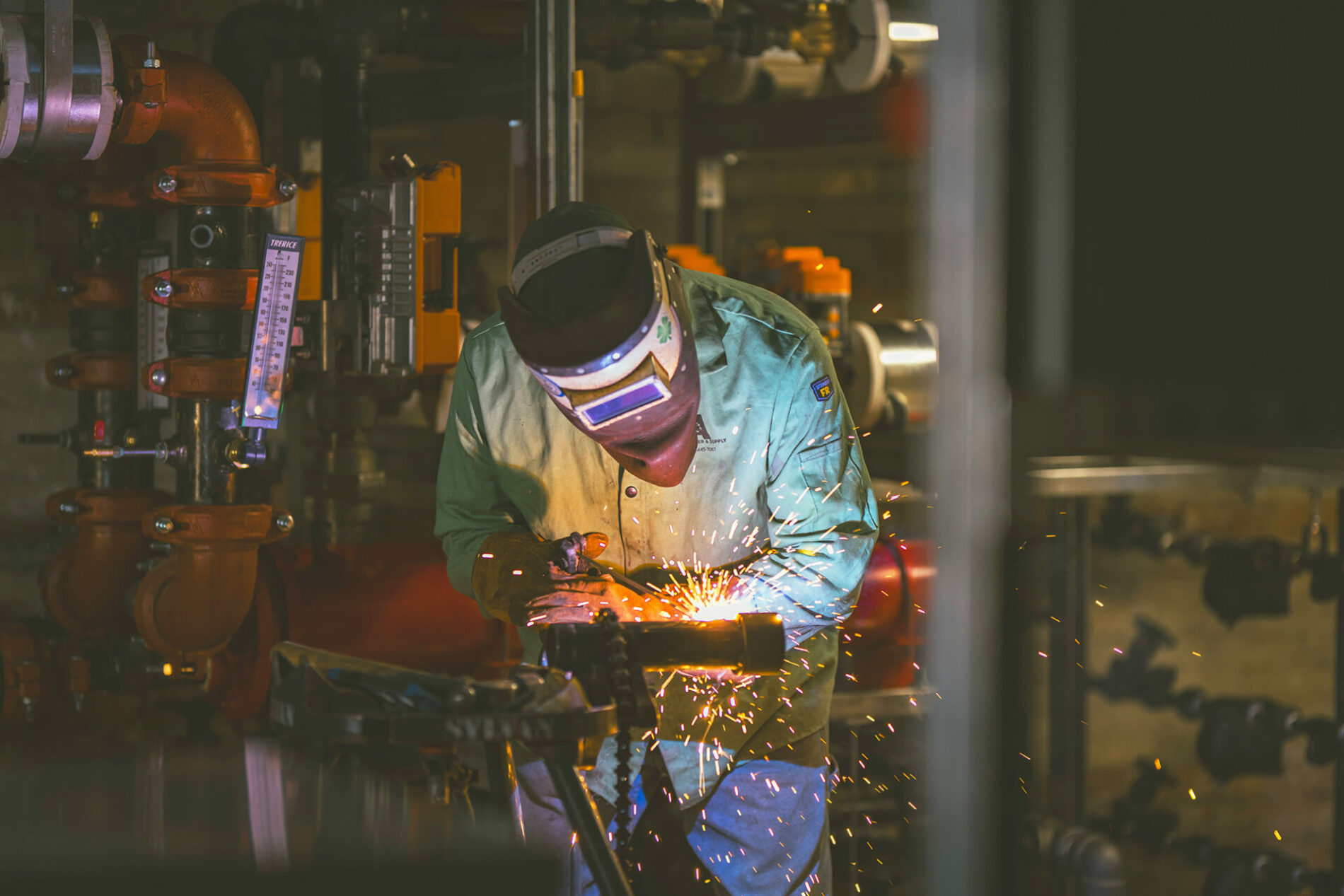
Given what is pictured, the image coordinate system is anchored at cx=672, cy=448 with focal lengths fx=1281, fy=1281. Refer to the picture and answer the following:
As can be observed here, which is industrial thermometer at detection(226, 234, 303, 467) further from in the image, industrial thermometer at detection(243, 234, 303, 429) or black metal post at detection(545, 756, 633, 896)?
black metal post at detection(545, 756, 633, 896)

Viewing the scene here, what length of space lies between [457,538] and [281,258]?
798 millimetres

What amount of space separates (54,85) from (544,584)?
1.32 meters

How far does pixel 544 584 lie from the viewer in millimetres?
1733

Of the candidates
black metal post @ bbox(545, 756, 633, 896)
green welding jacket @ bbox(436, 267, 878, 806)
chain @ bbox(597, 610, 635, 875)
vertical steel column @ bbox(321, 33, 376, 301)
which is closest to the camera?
black metal post @ bbox(545, 756, 633, 896)

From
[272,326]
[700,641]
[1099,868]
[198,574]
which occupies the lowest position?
[1099,868]

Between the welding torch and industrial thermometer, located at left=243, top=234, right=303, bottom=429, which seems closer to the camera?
the welding torch

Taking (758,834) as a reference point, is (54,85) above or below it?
above

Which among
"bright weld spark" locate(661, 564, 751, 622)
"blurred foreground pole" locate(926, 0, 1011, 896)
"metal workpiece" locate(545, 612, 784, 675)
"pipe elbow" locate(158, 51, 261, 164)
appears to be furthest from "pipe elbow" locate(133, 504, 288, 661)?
"blurred foreground pole" locate(926, 0, 1011, 896)

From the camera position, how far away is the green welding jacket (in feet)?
5.97

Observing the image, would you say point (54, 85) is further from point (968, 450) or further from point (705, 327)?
point (968, 450)

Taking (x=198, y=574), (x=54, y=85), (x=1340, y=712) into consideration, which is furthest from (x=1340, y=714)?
(x=54, y=85)

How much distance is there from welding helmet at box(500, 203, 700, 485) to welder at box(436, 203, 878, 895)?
2cm

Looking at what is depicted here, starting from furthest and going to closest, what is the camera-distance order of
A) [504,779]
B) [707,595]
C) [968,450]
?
[504,779]
[707,595]
[968,450]

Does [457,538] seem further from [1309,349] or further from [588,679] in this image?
[1309,349]
